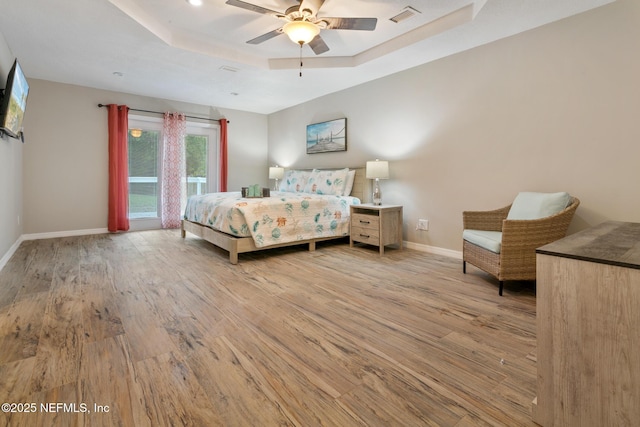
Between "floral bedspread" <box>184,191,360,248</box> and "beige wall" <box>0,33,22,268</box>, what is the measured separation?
190 centimetres

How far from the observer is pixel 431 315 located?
6.80 ft

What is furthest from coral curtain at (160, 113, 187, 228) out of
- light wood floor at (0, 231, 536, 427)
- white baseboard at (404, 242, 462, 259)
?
white baseboard at (404, 242, 462, 259)

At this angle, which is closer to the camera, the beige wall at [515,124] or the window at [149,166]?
the beige wall at [515,124]

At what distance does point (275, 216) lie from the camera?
3635 millimetres

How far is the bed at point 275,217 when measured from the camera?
342 centimetres

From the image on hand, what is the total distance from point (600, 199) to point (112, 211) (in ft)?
20.4

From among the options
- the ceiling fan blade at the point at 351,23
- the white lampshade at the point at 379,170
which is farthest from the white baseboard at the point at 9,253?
the white lampshade at the point at 379,170

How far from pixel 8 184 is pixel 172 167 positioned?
2378 millimetres

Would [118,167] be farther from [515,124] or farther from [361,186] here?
[515,124]

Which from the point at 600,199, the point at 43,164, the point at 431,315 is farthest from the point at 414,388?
the point at 43,164

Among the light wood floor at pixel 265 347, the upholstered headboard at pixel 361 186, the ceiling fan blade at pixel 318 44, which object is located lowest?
the light wood floor at pixel 265 347

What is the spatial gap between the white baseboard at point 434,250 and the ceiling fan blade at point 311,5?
9.28 feet

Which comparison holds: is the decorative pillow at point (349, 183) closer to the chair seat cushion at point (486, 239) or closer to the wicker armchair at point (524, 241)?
the chair seat cushion at point (486, 239)

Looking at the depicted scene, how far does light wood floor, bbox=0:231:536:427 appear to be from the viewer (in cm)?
122
